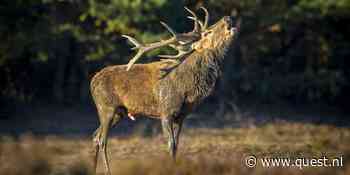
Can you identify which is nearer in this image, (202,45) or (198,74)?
(198,74)

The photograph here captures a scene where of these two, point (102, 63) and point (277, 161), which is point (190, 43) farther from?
point (102, 63)

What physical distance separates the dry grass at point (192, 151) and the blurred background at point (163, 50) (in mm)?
2577

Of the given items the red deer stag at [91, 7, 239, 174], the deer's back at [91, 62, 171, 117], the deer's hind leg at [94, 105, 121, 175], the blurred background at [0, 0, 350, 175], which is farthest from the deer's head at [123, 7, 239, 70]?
the blurred background at [0, 0, 350, 175]

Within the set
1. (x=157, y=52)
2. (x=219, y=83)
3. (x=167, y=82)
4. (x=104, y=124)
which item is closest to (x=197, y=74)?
(x=167, y=82)

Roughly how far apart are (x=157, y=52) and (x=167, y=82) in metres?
7.14

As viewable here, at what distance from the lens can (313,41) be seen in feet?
86.0

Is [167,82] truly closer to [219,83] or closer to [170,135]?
[170,135]

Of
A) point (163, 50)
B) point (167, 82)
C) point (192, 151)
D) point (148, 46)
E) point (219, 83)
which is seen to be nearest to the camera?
point (167, 82)

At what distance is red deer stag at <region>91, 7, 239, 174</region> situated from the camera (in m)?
12.2

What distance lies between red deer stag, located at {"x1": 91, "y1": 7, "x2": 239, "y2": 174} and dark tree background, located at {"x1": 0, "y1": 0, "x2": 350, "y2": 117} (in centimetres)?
637

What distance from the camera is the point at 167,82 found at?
12.3 metres

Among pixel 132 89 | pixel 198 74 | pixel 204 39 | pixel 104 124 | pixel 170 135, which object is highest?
pixel 204 39

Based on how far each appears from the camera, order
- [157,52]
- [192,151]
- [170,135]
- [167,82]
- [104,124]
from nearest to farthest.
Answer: [170,135], [167,82], [104,124], [192,151], [157,52]

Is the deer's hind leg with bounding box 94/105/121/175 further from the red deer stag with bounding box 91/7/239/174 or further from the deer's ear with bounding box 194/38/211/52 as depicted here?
the deer's ear with bounding box 194/38/211/52
